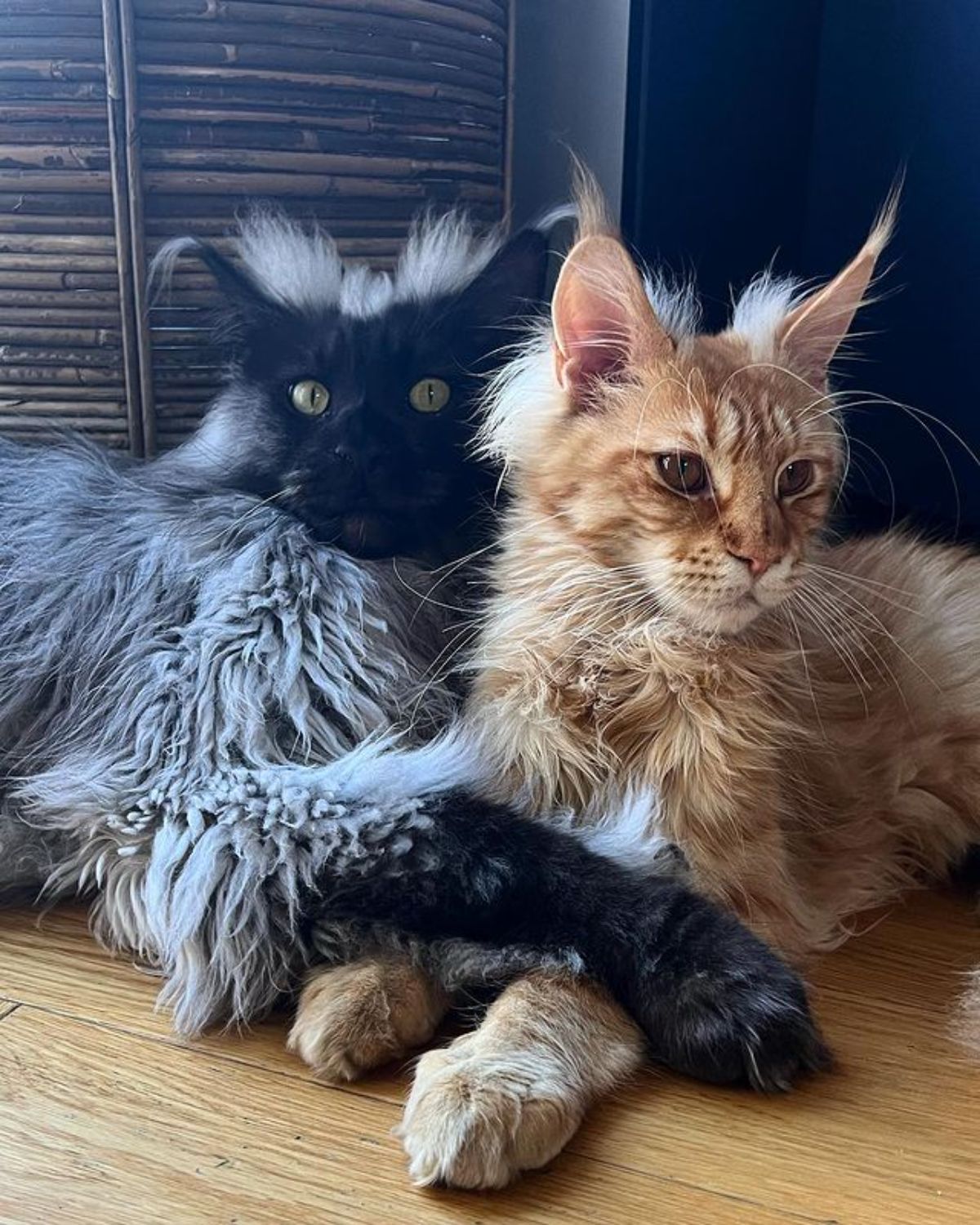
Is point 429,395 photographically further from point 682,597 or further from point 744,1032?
point 744,1032

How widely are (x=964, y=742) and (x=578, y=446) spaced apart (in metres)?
0.68

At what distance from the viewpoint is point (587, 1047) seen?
106cm

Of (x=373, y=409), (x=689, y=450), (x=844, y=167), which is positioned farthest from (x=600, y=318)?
(x=844, y=167)

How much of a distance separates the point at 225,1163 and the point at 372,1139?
0.12m

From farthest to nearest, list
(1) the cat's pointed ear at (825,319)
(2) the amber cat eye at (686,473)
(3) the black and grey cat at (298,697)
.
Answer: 1. (1) the cat's pointed ear at (825,319)
2. (2) the amber cat eye at (686,473)
3. (3) the black and grey cat at (298,697)

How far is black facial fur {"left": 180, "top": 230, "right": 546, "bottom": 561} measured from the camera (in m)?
1.46

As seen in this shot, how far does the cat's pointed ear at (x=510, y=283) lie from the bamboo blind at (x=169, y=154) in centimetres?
39

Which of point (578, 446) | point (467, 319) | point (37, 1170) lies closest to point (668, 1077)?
point (37, 1170)

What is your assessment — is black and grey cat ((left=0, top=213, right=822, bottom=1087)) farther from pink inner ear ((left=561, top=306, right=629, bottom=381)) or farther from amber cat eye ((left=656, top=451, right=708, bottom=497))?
amber cat eye ((left=656, top=451, right=708, bottom=497))

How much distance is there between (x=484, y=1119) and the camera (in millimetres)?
945

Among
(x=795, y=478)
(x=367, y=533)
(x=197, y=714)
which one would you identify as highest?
(x=795, y=478)

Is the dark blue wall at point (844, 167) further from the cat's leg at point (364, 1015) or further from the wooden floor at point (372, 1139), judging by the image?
the cat's leg at point (364, 1015)

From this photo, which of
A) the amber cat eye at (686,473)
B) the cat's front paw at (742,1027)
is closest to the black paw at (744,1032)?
the cat's front paw at (742,1027)

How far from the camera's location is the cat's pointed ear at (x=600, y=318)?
4.23ft
